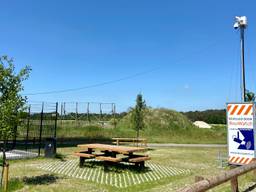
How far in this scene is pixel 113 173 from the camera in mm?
11773

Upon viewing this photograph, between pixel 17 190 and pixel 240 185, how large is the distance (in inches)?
236

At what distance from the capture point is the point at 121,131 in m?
33.0

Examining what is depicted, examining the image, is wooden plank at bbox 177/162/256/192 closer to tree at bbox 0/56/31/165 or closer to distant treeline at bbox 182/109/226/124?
tree at bbox 0/56/31/165

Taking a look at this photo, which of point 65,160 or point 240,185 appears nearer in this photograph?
point 240,185

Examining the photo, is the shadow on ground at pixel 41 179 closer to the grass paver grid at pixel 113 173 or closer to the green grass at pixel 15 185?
the green grass at pixel 15 185

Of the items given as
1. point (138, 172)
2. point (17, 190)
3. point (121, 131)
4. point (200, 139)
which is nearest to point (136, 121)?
point (121, 131)

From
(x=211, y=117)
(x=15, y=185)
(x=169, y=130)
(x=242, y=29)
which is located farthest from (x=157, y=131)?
(x=211, y=117)

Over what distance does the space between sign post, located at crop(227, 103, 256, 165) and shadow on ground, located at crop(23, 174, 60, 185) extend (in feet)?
18.0

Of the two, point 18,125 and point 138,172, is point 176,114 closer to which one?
point 138,172

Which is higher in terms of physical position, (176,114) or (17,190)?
(176,114)

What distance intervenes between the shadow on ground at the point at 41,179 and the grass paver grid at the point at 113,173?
69 centimetres

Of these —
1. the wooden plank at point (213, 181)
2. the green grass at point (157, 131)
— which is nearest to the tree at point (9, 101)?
the wooden plank at point (213, 181)

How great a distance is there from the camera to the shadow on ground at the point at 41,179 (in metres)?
9.80

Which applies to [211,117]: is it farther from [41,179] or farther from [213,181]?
[213,181]
